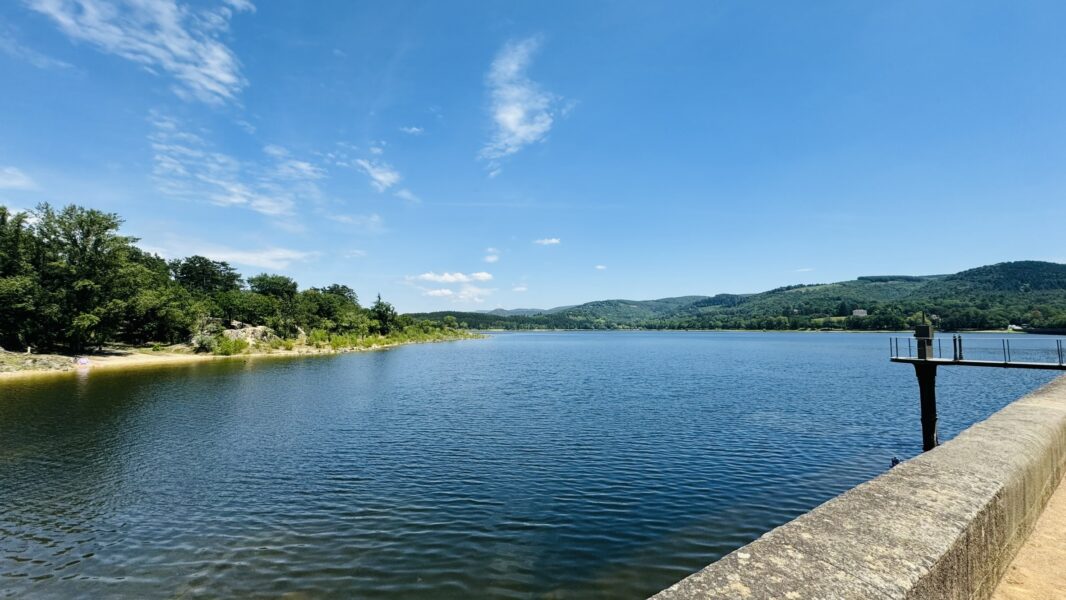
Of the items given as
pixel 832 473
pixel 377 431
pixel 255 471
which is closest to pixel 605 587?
pixel 832 473

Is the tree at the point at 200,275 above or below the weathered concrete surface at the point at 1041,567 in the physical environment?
above

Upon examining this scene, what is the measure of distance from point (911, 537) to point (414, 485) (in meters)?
15.2

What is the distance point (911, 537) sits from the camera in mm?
3955

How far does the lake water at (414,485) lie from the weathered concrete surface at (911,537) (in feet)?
21.1

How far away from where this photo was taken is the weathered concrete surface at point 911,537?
3.32m

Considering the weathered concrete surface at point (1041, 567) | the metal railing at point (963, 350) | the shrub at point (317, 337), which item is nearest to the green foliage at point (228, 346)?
the shrub at point (317, 337)

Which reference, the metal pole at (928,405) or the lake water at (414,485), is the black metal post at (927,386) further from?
the lake water at (414,485)

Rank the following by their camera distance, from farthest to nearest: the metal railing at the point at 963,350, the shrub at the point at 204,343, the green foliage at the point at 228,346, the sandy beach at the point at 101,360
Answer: the green foliage at the point at 228,346 → the shrub at the point at 204,343 → the sandy beach at the point at 101,360 → the metal railing at the point at 963,350

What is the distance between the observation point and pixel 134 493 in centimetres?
1620

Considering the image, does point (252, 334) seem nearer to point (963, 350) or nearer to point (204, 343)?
point (204, 343)

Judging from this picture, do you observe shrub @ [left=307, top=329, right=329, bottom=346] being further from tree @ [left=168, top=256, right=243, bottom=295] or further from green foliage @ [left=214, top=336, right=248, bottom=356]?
tree @ [left=168, top=256, right=243, bottom=295]

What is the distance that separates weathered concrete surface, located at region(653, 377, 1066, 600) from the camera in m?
3.32

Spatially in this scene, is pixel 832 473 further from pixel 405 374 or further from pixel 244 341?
pixel 244 341

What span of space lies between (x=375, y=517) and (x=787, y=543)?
12.7 metres
